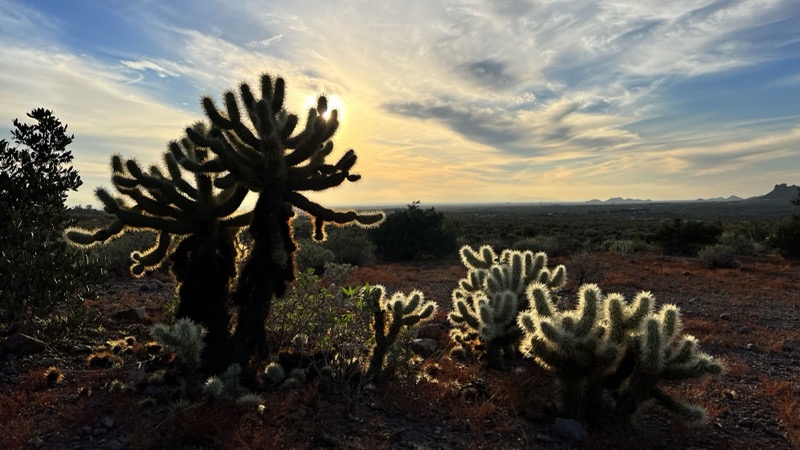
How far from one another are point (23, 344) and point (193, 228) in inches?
101

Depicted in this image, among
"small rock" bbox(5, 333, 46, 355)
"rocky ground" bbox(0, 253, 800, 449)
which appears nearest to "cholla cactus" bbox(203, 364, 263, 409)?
"rocky ground" bbox(0, 253, 800, 449)

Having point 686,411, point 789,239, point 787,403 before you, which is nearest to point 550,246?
point 789,239

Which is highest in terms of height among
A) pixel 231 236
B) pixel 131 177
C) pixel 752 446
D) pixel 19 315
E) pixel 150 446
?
pixel 131 177

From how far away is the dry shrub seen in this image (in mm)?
5266

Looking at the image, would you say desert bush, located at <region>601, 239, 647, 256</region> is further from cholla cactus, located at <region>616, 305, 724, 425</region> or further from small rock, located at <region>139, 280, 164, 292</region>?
cholla cactus, located at <region>616, 305, 724, 425</region>

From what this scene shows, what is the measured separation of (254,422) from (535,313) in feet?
10.5

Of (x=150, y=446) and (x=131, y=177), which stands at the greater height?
(x=131, y=177)

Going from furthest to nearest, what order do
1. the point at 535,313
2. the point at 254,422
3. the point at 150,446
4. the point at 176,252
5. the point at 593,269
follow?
the point at 593,269, the point at 176,252, the point at 535,313, the point at 254,422, the point at 150,446

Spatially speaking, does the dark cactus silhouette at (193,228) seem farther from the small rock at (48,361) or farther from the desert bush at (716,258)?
the desert bush at (716,258)

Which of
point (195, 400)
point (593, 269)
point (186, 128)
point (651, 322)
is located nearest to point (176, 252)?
point (186, 128)

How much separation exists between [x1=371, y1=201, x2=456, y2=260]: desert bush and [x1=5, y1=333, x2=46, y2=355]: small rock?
16961 mm

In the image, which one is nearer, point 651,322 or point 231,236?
point 651,322

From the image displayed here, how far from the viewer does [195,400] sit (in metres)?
5.21

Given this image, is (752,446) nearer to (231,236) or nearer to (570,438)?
(570,438)
